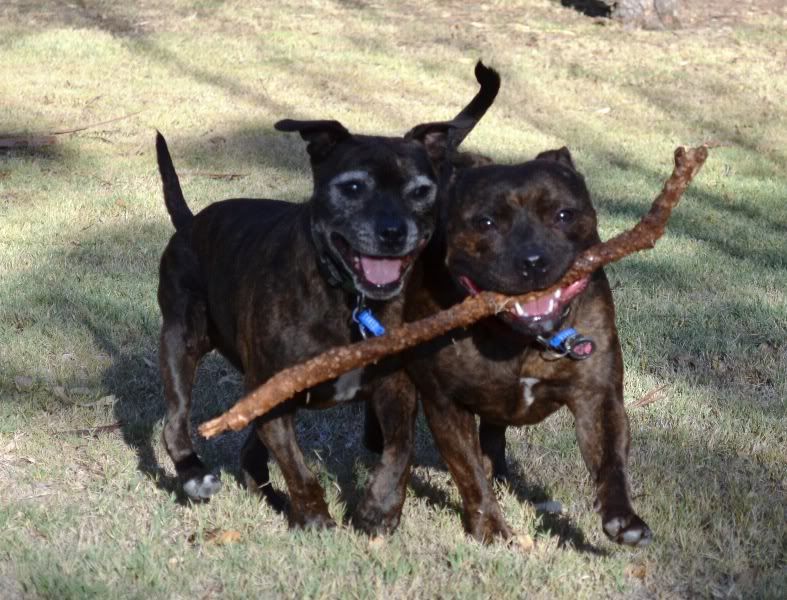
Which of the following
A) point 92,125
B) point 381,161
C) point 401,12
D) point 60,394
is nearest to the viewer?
point 381,161

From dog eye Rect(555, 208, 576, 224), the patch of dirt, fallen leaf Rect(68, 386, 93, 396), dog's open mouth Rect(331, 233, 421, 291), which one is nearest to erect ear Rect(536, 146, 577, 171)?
dog eye Rect(555, 208, 576, 224)

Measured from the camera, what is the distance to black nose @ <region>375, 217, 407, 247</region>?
5031 mm

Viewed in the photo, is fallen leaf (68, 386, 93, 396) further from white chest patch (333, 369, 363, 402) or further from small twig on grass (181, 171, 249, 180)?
small twig on grass (181, 171, 249, 180)

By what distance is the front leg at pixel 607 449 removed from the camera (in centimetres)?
466

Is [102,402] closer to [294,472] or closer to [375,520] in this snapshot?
[294,472]

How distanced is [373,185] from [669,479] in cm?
193

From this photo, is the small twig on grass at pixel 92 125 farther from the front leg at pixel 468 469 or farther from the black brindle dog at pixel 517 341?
the front leg at pixel 468 469

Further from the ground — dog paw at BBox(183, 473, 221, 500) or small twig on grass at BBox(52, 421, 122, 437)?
dog paw at BBox(183, 473, 221, 500)


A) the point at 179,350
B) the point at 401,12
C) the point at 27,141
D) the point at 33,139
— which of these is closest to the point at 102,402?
the point at 179,350

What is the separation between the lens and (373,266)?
16.6 ft

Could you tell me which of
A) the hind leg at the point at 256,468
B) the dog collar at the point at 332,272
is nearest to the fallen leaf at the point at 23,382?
the hind leg at the point at 256,468

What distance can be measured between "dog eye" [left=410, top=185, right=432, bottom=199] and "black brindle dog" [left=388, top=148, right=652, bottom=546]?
134mm

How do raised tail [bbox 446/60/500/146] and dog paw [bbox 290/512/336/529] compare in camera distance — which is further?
raised tail [bbox 446/60/500/146]

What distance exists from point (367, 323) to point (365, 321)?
0.5 inches
